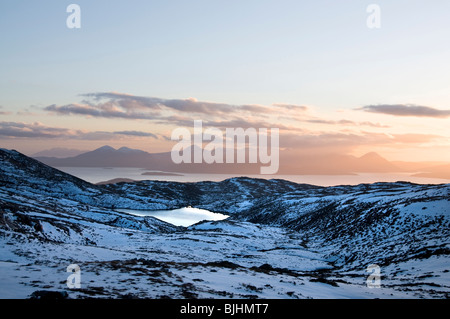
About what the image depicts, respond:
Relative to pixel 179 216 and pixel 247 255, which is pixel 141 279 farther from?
pixel 179 216

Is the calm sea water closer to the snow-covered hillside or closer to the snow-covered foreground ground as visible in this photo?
the snow-covered hillside

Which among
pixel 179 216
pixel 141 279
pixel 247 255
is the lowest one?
pixel 179 216

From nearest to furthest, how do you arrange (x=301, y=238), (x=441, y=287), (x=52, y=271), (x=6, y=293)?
(x=6, y=293) < (x=52, y=271) < (x=441, y=287) < (x=301, y=238)

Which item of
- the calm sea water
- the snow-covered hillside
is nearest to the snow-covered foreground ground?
the snow-covered hillside

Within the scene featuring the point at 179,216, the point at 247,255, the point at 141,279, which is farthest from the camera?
the point at 179,216

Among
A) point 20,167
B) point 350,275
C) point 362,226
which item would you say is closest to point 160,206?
point 20,167

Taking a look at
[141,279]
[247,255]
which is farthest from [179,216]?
[141,279]

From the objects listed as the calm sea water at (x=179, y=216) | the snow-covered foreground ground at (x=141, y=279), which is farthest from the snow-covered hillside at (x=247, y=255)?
the calm sea water at (x=179, y=216)

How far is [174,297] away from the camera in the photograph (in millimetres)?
18094

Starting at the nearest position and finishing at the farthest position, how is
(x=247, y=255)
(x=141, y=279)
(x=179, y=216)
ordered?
(x=141, y=279), (x=247, y=255), (x=179, y=216)

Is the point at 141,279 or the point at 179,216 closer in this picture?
the point at 141,279
